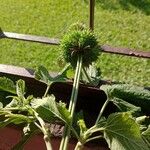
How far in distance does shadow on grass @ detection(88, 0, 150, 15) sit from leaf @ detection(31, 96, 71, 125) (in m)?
2.92

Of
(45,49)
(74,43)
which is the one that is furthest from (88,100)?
(45,49)

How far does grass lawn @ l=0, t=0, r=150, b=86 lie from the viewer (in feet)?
9.66

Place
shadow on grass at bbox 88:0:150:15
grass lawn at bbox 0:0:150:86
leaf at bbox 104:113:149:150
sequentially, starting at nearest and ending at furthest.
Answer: leaf at bbox 104:113:149:150
grass lawn at bbox 0:0:150:86
shadow on grass at bbox 88:0:150:15

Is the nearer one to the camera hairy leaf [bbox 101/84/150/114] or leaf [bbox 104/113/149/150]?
leaf [bbox 104/113/149/150]

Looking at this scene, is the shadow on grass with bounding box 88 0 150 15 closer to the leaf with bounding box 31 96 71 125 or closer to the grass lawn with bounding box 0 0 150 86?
the grass lawn with bounding box 0 0 150 86

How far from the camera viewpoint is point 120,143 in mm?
856

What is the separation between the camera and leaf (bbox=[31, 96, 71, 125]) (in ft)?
2.83

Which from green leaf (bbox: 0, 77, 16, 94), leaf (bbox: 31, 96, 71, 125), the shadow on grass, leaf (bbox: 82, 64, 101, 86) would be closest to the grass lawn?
the shadow on grass

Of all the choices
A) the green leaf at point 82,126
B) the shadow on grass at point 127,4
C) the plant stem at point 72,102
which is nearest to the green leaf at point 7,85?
the plant stem at point 72,102

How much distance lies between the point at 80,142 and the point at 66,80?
38 centimetres

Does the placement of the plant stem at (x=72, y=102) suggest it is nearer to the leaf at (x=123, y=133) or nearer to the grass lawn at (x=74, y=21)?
the leaf at (x=123, y=133)

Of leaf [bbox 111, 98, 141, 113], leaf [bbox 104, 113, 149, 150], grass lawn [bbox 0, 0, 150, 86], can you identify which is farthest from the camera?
grass lawn [bbox 0, 0, 150, 86]

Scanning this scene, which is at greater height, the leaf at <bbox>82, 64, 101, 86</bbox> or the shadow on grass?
the shadow on grass

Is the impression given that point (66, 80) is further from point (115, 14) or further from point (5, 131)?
point (115, 14)
